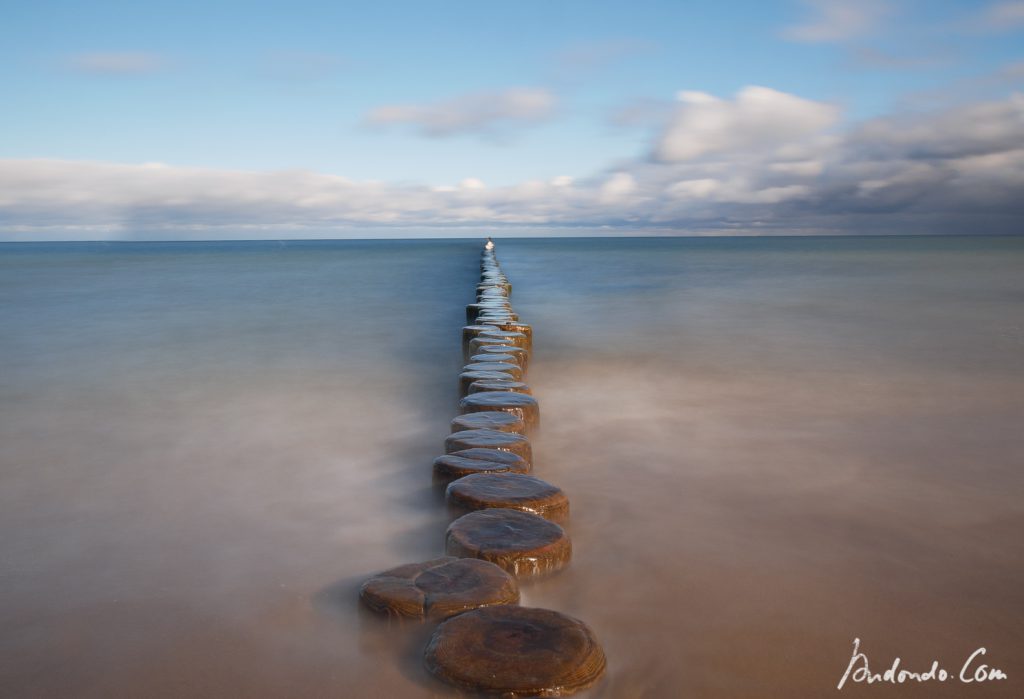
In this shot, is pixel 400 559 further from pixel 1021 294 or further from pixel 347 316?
pixel 1021 294

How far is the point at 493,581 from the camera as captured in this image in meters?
2.43

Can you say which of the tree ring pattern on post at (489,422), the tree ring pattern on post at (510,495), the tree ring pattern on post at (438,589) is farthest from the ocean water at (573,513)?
the tree ring pattern on post at (489,422)

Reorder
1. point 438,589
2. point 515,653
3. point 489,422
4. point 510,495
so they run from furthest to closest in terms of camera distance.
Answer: point 489,422 < point 510,495 < point 438,589 < point 515,653

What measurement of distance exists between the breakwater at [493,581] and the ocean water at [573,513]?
9 cm

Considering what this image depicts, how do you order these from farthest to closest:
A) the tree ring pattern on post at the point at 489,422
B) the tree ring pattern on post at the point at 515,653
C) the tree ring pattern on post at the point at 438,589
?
the tree ring pattern on post at the point at 489,422, the tree ring pattern on post at the point at 438,589, the tree ring pattern on post at the point at 515,653

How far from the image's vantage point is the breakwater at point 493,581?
6.69 ft

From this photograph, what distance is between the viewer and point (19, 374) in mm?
7715

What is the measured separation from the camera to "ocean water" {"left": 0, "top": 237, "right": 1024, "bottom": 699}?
2352 mm

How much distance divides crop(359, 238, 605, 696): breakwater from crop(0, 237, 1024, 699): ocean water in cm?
9

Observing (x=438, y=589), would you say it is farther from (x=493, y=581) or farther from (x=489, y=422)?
(x=489, y=422)

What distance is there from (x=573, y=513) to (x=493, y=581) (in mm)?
1237

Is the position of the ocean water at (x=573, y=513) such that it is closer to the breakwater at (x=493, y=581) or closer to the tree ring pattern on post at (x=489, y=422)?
the breakwater at (x=493, y=581)

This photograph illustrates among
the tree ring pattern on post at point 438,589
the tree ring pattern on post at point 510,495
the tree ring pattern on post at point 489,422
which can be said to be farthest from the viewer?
the tree ring pattern on post at point 489,422

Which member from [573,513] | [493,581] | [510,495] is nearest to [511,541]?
[493,581]
